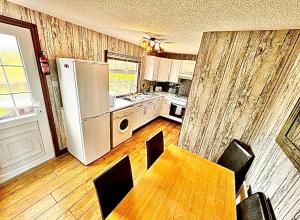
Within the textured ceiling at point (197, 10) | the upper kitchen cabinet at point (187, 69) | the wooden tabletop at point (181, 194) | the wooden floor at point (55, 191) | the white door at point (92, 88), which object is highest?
the textured ceiling at point (197, 10)

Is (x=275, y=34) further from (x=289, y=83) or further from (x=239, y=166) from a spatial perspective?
(x=239, y=166)

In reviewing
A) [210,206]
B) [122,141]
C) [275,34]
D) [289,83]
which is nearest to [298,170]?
[210,206]

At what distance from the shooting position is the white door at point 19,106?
1587 millimetres

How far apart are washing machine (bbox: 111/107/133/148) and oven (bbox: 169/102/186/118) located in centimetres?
161

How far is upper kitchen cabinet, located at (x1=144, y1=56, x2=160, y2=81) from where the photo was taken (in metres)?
3.93

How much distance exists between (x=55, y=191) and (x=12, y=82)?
1499 millimetres

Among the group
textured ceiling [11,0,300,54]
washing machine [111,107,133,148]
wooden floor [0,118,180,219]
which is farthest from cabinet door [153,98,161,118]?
textured ceiling [11,0,300,54]

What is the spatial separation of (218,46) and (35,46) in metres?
2.38

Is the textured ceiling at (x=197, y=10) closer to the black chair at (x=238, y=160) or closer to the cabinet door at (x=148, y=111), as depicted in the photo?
the black chair at (x=238, y=160)

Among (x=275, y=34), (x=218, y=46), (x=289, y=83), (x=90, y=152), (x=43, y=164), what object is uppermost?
(x=275, y=34)

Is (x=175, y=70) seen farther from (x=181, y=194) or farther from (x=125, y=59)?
(x=181, y=194)

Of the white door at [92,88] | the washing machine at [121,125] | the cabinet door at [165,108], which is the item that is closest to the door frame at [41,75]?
the white door at [92,88]

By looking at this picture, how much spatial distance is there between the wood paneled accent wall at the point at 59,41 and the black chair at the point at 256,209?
2.62 m

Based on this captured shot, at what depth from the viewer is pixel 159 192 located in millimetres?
1083
